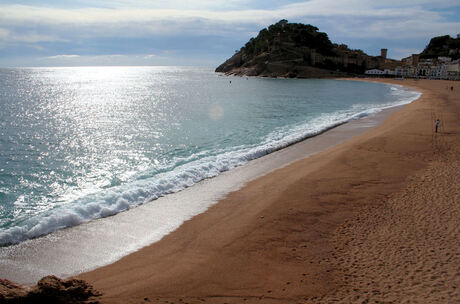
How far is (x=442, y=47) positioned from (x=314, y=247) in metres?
206

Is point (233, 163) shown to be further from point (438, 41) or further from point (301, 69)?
point (438, 41)

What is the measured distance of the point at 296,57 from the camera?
129 m

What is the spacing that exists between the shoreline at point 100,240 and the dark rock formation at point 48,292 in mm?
2034

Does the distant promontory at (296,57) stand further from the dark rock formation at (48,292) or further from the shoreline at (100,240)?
the dark rock formation at (48,292)

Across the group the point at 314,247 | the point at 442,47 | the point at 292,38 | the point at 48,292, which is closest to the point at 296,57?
the point at 292,38

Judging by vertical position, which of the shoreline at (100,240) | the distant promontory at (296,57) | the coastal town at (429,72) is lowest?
the shoreline at (100,240)

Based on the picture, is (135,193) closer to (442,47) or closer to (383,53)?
(383,53)

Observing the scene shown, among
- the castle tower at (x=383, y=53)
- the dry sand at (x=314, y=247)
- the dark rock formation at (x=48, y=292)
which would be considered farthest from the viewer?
Answer: the castle tower at (x=383, y=53)

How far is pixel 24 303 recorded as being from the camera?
4520mm

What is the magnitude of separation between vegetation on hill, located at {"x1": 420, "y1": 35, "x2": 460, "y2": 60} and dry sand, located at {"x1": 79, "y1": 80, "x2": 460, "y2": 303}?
18100cm

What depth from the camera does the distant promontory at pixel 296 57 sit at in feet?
407

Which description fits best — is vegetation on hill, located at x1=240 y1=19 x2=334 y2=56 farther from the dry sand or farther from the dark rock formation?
the dark rock formation

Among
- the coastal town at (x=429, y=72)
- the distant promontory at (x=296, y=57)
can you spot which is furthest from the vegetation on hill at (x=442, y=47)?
the coastal town at (x=429, y=72)

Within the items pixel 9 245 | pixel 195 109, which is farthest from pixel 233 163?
pixel 195 109
